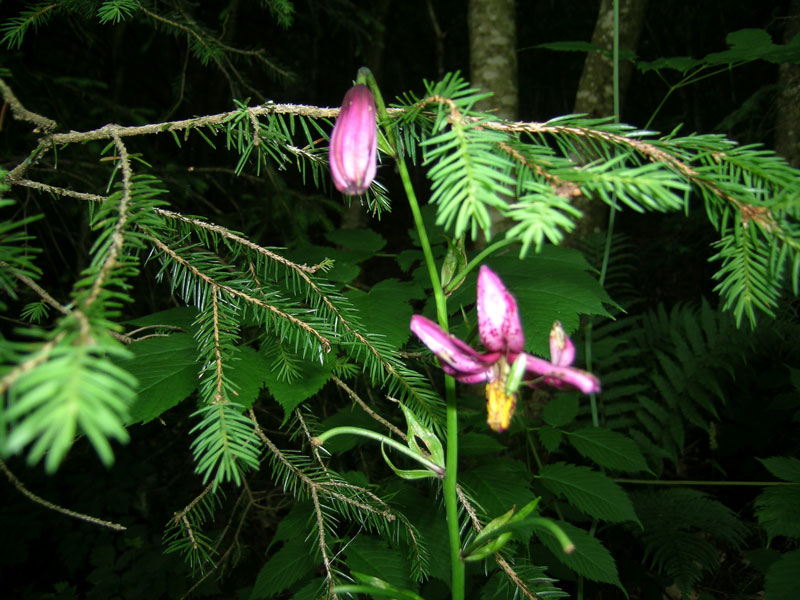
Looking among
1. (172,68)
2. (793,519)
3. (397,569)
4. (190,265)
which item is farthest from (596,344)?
(172,68)

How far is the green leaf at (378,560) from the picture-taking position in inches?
58.7

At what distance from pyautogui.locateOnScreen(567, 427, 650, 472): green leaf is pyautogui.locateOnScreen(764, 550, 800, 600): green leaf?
0.52 m

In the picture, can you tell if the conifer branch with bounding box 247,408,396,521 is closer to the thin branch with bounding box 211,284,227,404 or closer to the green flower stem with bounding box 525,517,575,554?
the thin branch with bounding box 211,284,227,404

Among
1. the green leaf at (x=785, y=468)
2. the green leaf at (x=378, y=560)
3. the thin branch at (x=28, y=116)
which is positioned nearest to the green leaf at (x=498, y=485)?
the green leaf at (x=378, y=560)

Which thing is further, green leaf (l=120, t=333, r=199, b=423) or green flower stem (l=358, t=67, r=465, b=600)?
green leaf (l=120, t=333, r=199, b=423)

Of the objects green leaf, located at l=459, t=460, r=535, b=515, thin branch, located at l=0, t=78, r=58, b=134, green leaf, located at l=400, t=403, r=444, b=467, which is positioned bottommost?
green leaf, located at l=459, t=460, r=535, b=515

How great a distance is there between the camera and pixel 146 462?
4.32 m

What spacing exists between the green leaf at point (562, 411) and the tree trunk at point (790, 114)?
10.7ft

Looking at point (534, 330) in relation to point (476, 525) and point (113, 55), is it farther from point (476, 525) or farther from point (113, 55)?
point (113, 55)

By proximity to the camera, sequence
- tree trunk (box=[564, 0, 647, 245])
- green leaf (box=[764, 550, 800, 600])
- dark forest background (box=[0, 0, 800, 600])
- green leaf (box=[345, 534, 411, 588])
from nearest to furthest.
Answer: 1. green leaf (box=[345, 534, 411, 588])
2. green leaf (box=[764, 550, 800, 600])
3. dark forest background (box=[0, 0, 800, 600])
4. tree trunk (box=[564, 0, 647, 245])

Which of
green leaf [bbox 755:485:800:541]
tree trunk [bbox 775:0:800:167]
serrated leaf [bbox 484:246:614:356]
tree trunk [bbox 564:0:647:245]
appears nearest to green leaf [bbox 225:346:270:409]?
serrated leaf [bbox 484:246:614:356]

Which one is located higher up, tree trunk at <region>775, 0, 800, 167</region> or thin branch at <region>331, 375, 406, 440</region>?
tree trunk at <region>775, 0, 800, 167</region>

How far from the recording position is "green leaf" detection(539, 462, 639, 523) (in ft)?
6.04

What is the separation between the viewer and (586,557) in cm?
178
